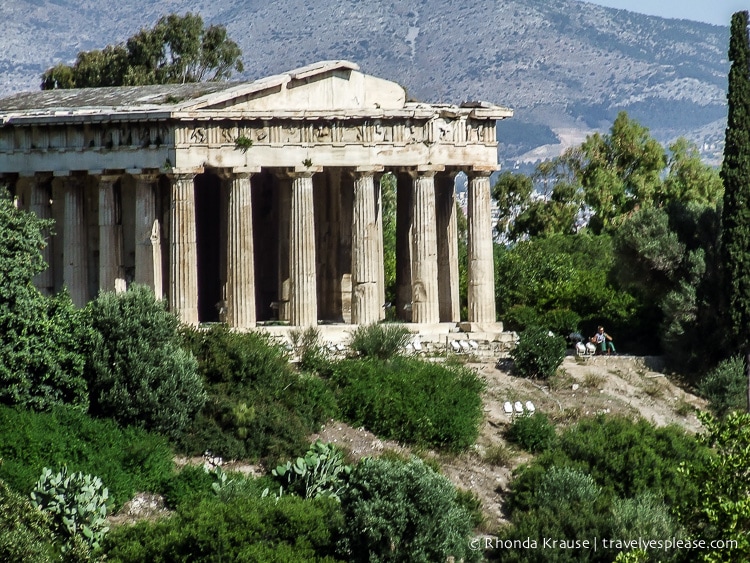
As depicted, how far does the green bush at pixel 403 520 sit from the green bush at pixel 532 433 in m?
7.26

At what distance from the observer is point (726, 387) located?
53781mm

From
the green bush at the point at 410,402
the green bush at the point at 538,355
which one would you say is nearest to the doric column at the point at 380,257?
the green bush at the point at 538,355

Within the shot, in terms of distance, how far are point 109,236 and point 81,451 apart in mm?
13045

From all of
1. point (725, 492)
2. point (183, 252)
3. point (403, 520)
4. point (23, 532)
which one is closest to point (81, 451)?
point (23, 532)

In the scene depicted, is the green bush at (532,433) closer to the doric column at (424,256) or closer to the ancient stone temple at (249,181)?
the doric column at (424,256)

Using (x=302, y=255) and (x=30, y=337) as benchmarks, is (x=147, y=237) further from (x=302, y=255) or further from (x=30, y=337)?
(x=30, y=337)

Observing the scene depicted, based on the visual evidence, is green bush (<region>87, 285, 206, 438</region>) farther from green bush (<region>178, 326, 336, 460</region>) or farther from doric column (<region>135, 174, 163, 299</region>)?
doric column (<region>135, 174, 163, 299</region>)

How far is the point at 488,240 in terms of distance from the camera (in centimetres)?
5691

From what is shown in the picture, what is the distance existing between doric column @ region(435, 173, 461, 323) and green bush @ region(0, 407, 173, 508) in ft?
46.7

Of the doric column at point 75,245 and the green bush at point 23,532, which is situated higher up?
the doric column at point 75,245

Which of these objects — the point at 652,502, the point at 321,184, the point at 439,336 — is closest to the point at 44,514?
the point at 652,502

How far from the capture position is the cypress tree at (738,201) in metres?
54.2

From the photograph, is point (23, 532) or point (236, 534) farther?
point (236, 534)

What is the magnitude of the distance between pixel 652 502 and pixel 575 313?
18.3 metres
